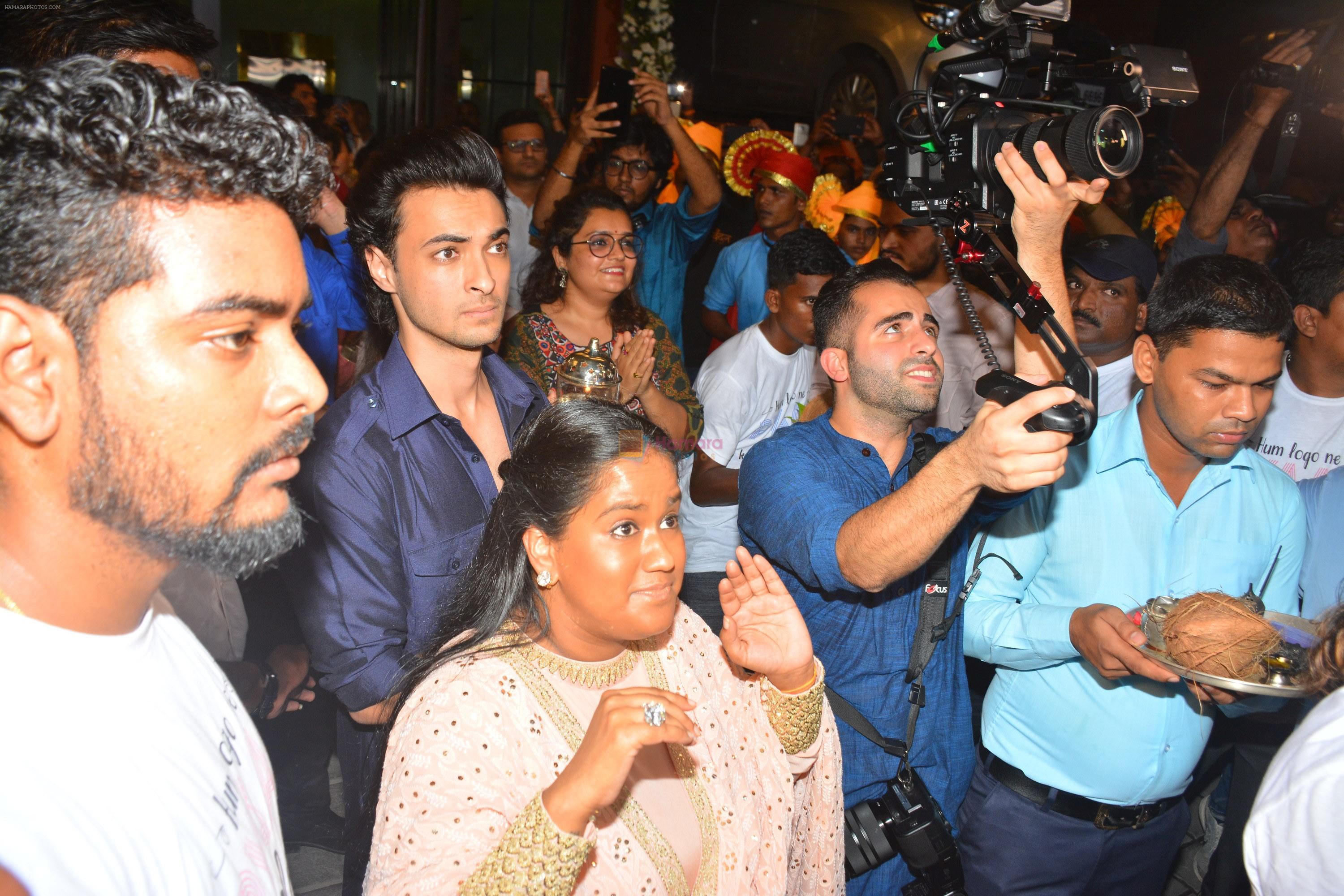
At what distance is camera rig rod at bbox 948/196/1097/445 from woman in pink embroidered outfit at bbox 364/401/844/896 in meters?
0.57

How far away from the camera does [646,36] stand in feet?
24.5

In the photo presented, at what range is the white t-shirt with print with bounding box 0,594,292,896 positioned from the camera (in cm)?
75

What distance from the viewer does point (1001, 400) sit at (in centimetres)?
162

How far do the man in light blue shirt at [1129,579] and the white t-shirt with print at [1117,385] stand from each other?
0.72 m

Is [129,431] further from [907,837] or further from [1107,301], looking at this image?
[1107,301]

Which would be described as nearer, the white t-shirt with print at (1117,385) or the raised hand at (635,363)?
the raised hand at (635,363)

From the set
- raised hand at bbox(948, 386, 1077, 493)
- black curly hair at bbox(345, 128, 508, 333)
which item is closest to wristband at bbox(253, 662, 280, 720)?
black curly hair at bbox(345, 128, 508, 333)

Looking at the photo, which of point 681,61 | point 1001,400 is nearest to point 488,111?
point 681,61

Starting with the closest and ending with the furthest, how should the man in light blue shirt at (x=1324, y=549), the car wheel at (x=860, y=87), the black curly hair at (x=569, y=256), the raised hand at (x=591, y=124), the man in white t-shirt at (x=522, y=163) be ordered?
the man in light blue shirt at (x=1324, y=549)
the black curly hair at (x=569, y=256)
the raised hand at (x=591, y=124)
the man in white t-shirt at (x=522, y=163)
the car wheel at (x=860, y=87)

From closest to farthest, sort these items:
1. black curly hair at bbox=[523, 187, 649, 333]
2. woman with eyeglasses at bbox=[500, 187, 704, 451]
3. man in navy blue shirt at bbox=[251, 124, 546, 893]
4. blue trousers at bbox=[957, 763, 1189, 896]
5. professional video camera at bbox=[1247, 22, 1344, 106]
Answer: man in navy blue shirt at bbox=[251, 124, 546, 893] < blue trousers at bbox=[957, 763, 1189, 896] < woman with eyeglasses at bbox=[500, 187, 704, 451] < black curly hair at bbox=[523, 187, 649, 333] < professional video camera at bbox=[1247, 22, 1344, 106]

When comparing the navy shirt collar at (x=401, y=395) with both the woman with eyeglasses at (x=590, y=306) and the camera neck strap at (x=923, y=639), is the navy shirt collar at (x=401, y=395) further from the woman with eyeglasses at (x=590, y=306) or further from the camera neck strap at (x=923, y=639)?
the camera neck strap at (x=923, y=639)

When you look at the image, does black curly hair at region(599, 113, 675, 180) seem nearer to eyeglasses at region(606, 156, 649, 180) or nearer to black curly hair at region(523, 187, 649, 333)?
eyeglasses at region(606, 156, 649, 180)

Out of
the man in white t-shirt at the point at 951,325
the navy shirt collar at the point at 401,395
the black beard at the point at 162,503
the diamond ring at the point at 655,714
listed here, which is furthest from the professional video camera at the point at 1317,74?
the black beard at the point at 162,503

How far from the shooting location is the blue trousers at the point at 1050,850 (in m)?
2.11
